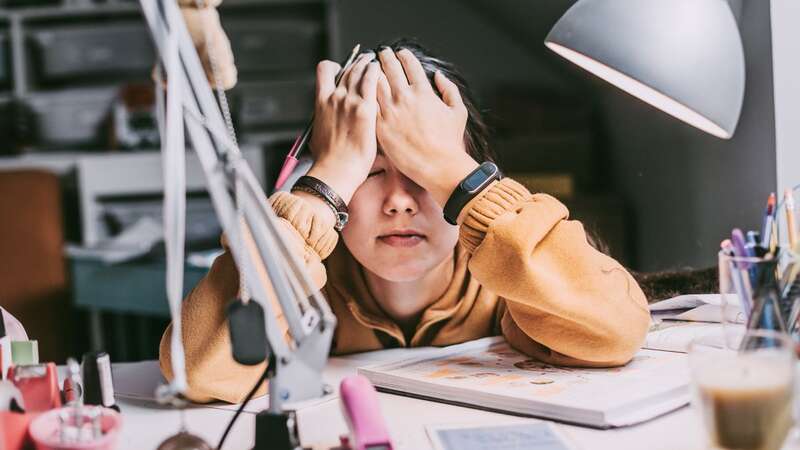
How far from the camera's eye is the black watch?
37.8 inches

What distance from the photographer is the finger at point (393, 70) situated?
105 cm

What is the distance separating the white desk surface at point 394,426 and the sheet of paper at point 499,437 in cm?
1

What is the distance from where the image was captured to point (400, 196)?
1033mm

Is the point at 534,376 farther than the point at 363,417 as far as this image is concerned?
Yes

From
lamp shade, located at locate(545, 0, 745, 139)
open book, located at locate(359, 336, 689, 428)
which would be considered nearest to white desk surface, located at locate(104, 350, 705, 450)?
open book, located at locate(359, 336, 689, 428)

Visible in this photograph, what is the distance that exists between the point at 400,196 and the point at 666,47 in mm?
332

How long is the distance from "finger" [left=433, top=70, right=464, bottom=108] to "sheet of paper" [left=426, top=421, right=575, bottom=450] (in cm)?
42

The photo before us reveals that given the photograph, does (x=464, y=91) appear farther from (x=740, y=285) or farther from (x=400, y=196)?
(x=740, y=285)

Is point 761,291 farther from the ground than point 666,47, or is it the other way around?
point 666,47

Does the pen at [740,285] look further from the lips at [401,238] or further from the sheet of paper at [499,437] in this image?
the lips at [401,238]

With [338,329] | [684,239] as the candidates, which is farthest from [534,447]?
[684,239]

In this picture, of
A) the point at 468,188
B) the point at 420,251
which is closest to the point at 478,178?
the point at 468,188

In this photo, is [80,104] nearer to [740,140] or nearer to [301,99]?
[301,99]

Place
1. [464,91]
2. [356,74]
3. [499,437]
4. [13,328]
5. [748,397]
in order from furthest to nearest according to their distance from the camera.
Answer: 1. [464,91]
2. [356,74]
3. [13,328]
4. [499,437]
5. [748,397]
